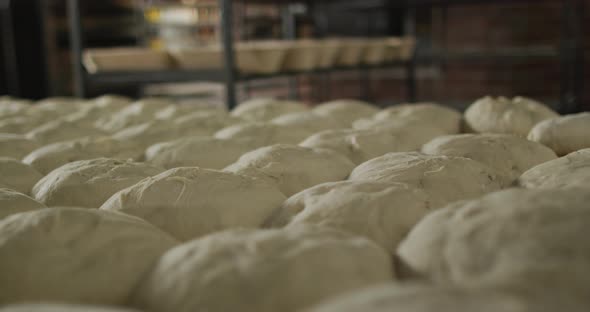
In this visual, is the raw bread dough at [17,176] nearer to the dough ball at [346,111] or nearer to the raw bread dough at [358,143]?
the raw bread dough at [358,143]

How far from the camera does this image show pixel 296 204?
66 centimetres

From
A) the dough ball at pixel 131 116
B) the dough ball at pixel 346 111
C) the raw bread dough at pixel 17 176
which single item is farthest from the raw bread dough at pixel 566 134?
the dough ball at pixel 131 116

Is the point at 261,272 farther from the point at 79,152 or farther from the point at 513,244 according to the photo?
the point at 79,152

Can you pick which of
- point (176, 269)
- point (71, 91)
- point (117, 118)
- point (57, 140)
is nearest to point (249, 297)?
point (176, 269)

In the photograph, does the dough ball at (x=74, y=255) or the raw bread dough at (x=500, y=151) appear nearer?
the dough ball at (x=74, y=255)

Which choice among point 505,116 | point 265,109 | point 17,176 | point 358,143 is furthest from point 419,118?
point 17,176

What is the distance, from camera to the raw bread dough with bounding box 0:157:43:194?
887 millimetres

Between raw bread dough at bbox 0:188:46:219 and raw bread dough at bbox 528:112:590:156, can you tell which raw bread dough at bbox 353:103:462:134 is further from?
raw bread dough at bbox 0:188:46:219

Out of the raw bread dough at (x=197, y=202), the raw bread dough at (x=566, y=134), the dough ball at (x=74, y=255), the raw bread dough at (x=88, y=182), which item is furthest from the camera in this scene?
the raw bread dough at (x=566, y=134)

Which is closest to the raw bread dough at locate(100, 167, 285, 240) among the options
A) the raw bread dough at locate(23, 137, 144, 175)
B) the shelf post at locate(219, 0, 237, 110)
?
the raw bread dough at locate(23, 137, 144, 175)

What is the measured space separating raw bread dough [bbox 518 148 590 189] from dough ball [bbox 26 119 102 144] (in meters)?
0.98

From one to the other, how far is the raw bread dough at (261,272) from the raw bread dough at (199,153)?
1.61ft

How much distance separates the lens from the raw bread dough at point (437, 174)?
73 centimetres

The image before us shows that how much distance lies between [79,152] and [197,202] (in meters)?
0.48
